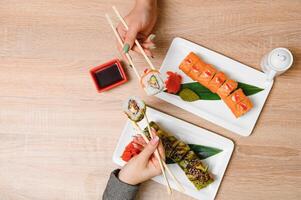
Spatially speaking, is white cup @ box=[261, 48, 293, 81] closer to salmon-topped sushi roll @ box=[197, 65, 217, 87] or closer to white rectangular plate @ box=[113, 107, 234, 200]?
salmon-topped sushi roll @ box=[197, 65, 217, 87]

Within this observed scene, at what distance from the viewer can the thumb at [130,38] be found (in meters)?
1.61

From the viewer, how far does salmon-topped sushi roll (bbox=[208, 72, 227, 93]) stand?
1.72 m

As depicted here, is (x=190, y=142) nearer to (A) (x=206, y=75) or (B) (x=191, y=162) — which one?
(B) (x=191, y=162)

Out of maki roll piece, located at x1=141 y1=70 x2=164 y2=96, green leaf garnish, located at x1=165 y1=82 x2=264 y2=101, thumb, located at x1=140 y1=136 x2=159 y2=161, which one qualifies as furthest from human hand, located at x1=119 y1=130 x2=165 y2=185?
green leaf garnish, located at x1=165 y1=82 x2=264 y2=101

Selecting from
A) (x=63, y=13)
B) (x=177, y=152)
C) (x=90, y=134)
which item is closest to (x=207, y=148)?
(x=177, y=152)

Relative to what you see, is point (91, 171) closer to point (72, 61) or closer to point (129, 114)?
point (129, 114)

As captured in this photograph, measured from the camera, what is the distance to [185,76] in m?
1.80

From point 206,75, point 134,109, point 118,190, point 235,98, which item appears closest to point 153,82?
point 134,109

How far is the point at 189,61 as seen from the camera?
1.75 m

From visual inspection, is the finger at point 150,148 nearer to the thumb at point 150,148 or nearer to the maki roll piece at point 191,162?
the thumb at point 150,148

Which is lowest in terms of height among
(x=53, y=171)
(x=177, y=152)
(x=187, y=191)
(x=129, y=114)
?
(x=53, y=171)

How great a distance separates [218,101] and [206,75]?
13 cm

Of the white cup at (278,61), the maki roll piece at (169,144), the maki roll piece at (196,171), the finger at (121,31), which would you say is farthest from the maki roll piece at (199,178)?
the finger at (121,31)

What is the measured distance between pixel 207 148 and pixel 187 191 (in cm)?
21
